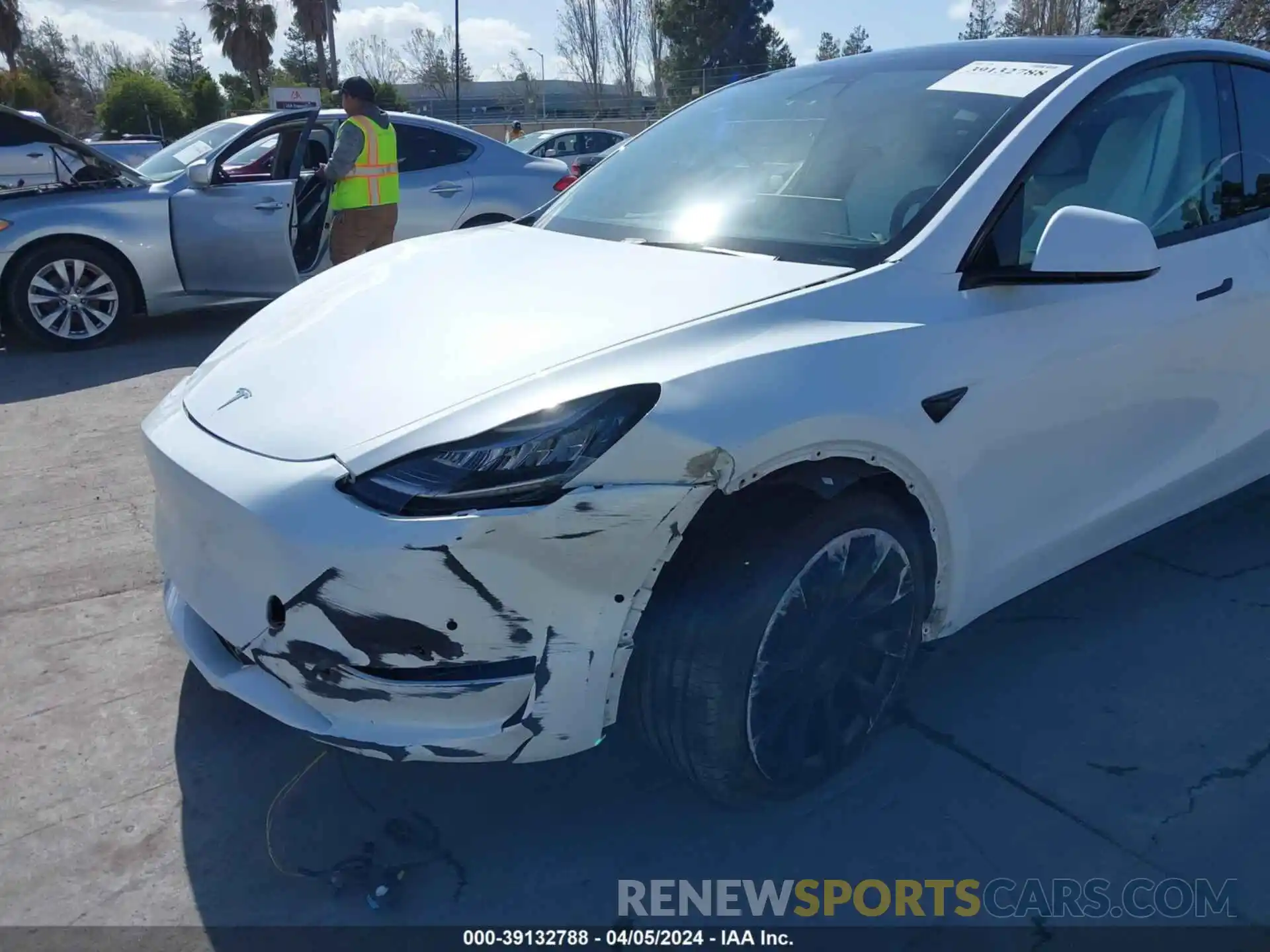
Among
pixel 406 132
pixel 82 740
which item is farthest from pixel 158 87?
pixel 82 740

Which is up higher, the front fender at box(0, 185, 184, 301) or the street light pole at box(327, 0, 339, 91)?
the street light pole at box(327, 0, 339, 91)

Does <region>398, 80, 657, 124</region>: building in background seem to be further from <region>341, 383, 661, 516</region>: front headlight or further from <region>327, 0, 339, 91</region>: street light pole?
<region>341, 383, 661, 516</region>: front headlight

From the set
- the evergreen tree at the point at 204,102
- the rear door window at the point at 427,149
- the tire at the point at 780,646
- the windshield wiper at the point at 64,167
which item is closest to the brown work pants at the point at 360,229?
the rear door window at the point at 427,149

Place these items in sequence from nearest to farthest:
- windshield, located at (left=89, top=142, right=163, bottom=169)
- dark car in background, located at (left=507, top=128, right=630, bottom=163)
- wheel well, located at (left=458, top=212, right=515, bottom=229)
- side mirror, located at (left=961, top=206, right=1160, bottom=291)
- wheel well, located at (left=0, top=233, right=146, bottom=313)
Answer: side mirror, located at (left=961, top=206, right=1160, bottom=291), wheel well, located at (left=0, top=233, right=146, bottom=313), wheel well, located at (left=458, top=212, right=515, bottom=229), windshield, located at (left=89, top=142, right=163, bottom=169), dark car in background, located at (left=507, top=128, right=630, bottom=163)

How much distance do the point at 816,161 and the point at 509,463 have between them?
149cm

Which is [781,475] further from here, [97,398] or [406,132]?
[406,132]

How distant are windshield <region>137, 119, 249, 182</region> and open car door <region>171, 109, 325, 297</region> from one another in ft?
2.20

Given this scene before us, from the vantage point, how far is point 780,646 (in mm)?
2117

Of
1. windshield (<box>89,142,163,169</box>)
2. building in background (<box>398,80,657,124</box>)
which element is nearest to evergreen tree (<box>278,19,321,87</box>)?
building in background (<box>398,80,657,124</box>)

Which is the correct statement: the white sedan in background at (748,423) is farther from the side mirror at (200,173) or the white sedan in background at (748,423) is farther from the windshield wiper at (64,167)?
the windshield wiper at (64,167)

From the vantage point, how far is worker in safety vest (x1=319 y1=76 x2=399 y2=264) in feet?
21.3

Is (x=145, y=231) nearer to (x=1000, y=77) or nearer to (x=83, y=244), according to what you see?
(x=83, y=244)

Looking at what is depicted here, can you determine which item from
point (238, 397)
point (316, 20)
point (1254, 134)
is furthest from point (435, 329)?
point (316, 20)

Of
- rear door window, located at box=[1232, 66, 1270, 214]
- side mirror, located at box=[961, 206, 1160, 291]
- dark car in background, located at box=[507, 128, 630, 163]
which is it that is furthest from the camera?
dark car in background, located at box=[507, 128, 630, 163]
